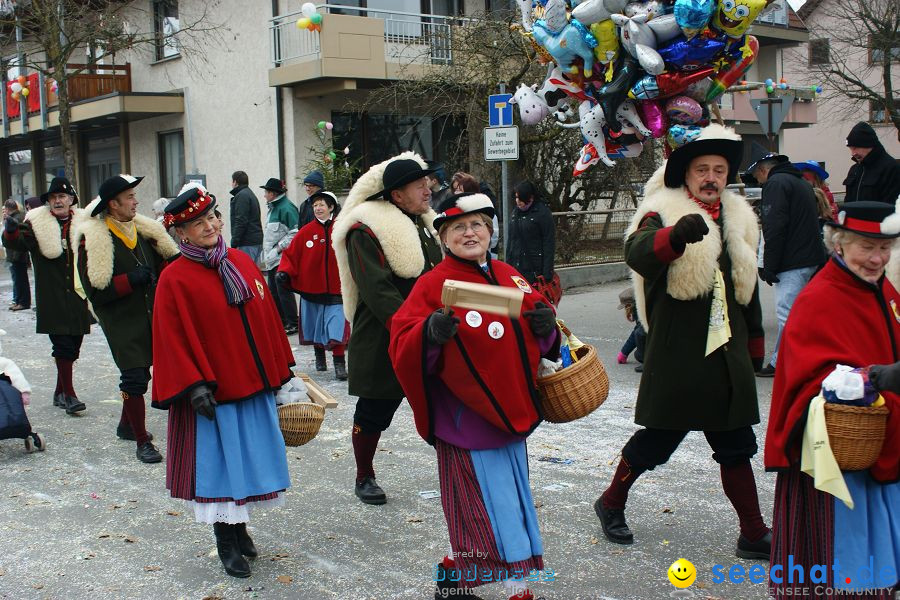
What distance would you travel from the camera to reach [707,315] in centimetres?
435

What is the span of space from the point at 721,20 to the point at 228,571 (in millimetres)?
4712

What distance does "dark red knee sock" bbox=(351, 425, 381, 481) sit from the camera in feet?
18.2

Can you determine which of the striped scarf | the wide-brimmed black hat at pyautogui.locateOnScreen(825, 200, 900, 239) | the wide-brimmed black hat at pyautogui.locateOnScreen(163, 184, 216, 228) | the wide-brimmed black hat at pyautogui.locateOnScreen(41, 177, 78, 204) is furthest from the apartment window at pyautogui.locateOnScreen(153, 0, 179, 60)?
the wide-brimmed black hat at pyautogui.locateOnScreen(825, 200, 900, 239)

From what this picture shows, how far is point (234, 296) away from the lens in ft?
14.7

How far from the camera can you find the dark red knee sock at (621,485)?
4739mm

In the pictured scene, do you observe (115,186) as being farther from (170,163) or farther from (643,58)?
(170,163)

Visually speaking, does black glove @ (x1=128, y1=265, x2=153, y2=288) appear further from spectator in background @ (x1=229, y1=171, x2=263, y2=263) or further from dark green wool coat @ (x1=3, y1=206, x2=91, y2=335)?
spectator in background @ (x1=229, y1=171, x2=263, y2=263)

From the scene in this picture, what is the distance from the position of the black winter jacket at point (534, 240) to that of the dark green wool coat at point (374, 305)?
4664 mm

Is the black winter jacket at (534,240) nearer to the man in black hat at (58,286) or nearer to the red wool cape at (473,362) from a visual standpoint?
the man in black hat at (58,286)

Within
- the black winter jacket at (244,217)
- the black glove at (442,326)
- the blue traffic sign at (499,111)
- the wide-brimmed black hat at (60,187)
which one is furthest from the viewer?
the black winter jacket at (244,217)

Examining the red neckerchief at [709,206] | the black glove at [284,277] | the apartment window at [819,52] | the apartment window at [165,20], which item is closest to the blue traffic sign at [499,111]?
the black glove at [284,277]

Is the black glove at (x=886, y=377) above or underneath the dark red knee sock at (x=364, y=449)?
above

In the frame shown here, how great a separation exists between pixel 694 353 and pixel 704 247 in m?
0.49

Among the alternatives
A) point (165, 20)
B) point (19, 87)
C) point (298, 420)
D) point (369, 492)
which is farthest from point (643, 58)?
point (19, 87)
